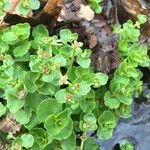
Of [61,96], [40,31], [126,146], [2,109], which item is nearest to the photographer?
[61,96]

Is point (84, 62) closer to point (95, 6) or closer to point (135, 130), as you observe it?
point (95, 6)

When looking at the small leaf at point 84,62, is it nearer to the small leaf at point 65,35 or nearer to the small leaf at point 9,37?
the small leaf at point 65,35

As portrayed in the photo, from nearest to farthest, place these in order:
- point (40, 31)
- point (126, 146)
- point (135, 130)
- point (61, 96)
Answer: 1. point (61, 96)
2. point (40, 31)
3. point (126, 146)
4. point (135, 130)

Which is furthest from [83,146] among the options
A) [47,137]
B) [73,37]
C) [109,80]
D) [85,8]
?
[85,8]

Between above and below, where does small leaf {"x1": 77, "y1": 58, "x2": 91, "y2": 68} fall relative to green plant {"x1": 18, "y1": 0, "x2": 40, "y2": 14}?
below

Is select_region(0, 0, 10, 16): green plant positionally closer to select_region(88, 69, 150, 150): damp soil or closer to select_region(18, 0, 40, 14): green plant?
select_region(18, 0, 40, 14): green plant

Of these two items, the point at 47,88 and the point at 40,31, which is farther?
the point at 40,31

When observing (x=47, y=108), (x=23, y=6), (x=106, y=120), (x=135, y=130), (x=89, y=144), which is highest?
(x=23, y=6)

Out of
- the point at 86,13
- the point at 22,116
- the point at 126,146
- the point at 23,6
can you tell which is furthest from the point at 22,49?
the point at 126,146

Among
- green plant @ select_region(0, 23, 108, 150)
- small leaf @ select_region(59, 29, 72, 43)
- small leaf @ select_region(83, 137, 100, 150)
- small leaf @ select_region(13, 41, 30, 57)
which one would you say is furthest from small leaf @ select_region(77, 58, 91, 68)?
small leaf @ select_region(83, 137, 100, 150)
